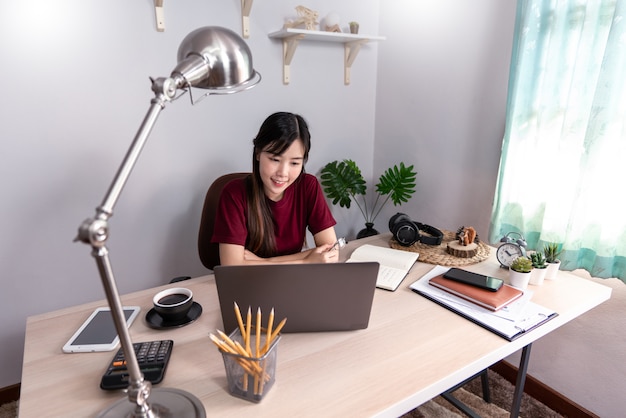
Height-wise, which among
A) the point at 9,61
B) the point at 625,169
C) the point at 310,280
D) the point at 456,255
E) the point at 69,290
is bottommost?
the point at 69,290

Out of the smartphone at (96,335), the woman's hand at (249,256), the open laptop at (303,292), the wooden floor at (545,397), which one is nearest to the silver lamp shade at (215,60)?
the open laptop at (303,292)

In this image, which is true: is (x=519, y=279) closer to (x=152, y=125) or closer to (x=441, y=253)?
(x=441, y=253)

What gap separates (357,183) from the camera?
89.5 inches

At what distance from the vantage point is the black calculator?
78cm

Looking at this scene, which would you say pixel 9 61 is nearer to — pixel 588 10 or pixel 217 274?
pixel 217 274

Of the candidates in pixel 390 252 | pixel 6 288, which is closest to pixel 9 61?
pixel 6 288

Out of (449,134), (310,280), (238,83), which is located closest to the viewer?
(238,83)

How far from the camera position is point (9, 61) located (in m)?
1.47

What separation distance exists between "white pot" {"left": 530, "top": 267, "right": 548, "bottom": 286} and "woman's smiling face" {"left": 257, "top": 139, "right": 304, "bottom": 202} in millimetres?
859

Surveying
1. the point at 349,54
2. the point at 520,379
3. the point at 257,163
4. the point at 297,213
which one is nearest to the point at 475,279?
the point at 520,379

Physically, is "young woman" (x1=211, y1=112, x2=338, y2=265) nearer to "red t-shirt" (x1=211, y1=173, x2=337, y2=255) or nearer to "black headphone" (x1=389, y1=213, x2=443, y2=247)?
"red t-shirt" (x1=211, y1=173, x2=337, y2=255)

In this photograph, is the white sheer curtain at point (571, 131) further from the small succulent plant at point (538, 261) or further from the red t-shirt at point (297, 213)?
the red t-shirt at point (297, 213)

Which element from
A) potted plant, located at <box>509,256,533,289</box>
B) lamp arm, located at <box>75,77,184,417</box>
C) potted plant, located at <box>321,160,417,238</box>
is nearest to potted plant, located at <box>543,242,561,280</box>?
potted plant, located at <box>509,256,533,289</box>

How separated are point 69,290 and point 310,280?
1.44 meters
